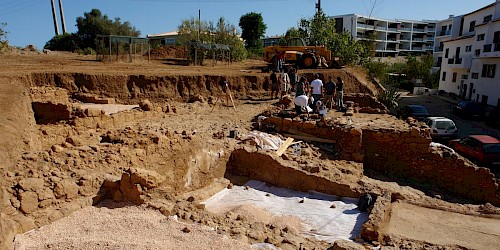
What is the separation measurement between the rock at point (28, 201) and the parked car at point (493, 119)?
2335cm

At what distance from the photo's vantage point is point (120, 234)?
575 centimetres

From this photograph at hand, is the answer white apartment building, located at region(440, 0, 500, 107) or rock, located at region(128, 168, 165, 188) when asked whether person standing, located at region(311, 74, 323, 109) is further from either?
white apartment building, located at region(440, 0, 500, 107)

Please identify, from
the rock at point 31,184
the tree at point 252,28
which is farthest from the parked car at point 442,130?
the tree at point 252,28

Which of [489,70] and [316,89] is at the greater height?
[489,70]

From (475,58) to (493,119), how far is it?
963 centimetres

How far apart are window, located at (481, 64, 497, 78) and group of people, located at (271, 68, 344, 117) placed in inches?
683

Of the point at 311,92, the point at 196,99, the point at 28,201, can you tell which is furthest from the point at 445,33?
the point at 28,201

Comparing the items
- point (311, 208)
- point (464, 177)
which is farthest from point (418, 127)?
point (311, 208)

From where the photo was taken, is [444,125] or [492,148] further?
[444,125]

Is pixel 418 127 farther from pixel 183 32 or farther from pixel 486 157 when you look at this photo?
pixel 183 32

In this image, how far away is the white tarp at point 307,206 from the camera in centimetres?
702

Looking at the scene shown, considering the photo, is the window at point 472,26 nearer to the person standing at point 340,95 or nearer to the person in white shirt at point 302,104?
the person standing at point 340,95

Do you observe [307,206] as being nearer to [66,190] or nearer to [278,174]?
[278,174]

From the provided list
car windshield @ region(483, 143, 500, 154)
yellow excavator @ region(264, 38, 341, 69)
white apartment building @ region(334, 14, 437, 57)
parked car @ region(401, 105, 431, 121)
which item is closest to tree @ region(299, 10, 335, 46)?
yellow excavator @ region(264, 38, 341, 69)
